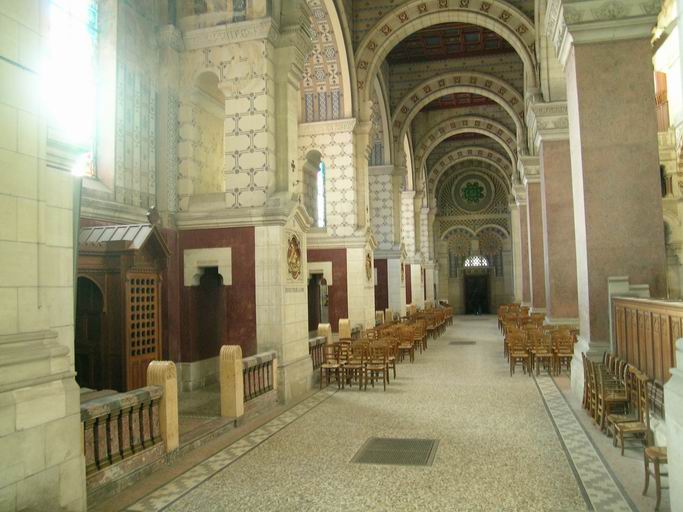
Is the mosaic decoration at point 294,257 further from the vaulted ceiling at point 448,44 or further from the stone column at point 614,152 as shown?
the vaulted ceiling at point 448,44

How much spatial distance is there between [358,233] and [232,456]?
1032 centimetres

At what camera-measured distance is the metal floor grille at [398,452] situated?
5.95 meters

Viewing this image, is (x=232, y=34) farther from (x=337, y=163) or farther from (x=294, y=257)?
(x=337, y=163)

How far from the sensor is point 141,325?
8.23 m

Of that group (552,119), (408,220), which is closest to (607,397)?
(552,119)

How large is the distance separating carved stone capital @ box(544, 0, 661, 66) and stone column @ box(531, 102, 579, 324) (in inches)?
198

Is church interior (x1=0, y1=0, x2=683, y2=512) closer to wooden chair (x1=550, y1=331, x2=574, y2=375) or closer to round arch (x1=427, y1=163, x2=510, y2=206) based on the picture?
wooden chair (x1=550, y1=331, x2=574, y2=375)

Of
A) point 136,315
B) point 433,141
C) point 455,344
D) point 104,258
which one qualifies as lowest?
point 455,344

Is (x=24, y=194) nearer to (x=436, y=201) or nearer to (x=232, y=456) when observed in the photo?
(x=232, y=456)

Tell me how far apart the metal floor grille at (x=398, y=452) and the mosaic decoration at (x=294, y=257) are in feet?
13.0

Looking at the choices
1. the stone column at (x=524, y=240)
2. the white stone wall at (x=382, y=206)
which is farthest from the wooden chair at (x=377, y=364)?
the stone column at (x=524, y=240)

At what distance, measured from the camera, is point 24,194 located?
4.05 meters

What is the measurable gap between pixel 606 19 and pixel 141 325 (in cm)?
828


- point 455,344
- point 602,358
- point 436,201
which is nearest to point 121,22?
point 602,358
